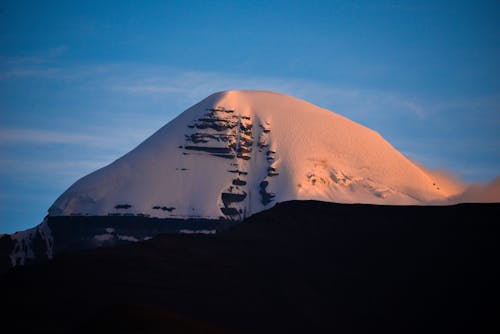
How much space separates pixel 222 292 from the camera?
81.1 m

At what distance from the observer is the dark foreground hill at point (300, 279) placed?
75.7 metres

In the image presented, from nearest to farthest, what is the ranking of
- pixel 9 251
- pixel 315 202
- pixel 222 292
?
pixel 222 292 → pixel 315 202 → pixel 9 251

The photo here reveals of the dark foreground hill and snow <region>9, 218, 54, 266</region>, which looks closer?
the dark foreground hill

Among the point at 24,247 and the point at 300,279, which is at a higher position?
the point at 24,247

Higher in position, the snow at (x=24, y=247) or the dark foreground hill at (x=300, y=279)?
the snow at (x=24, y=247)

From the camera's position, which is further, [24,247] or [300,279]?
[24,247]

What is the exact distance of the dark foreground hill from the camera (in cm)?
7569

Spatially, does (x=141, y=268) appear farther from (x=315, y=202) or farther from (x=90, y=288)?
(x=315, y=202)

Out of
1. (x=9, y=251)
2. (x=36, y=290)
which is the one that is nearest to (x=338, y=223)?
(x=36, y=290)

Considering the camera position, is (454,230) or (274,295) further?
(454,230)

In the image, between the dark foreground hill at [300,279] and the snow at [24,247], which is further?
the snow at [24,247]

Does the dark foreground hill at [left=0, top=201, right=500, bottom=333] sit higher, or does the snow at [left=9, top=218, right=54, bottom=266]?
the snow at [left=9, top=218, right=54, bottom=266]

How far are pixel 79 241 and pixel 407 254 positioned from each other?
398 feet

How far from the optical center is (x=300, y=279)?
8612cm
